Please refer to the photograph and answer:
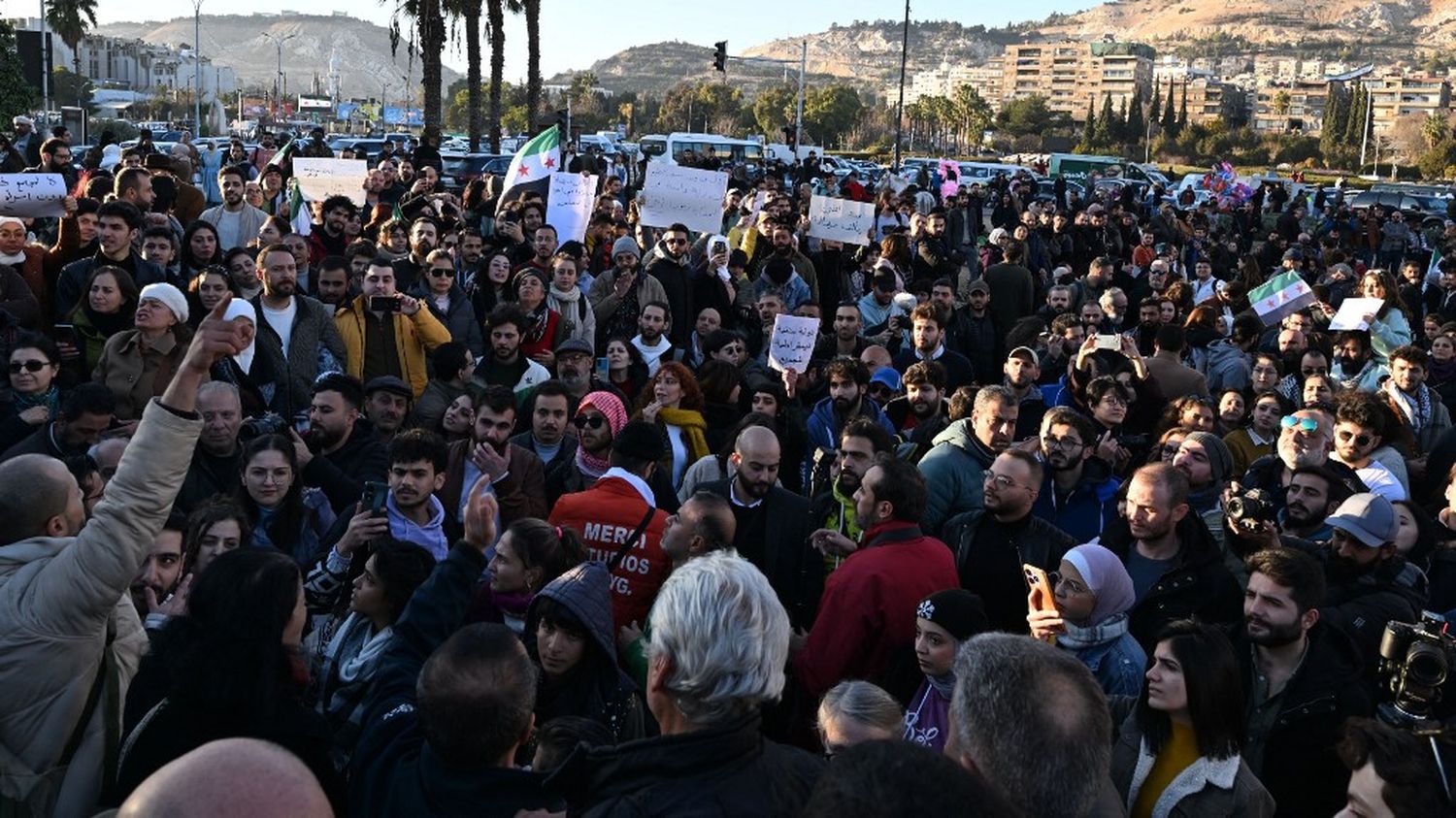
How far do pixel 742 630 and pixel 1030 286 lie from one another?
9.89 metres

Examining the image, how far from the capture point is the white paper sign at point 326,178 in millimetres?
12062

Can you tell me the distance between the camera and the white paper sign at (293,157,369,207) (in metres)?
12.1

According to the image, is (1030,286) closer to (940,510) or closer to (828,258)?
(828,258)

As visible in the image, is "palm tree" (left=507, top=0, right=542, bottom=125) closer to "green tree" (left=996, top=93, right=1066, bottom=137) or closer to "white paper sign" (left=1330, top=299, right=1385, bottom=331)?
"white paper sign" (left=1330, top=299, right=1385, bottom=331)

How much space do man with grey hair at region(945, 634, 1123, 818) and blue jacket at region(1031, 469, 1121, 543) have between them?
3.47 m

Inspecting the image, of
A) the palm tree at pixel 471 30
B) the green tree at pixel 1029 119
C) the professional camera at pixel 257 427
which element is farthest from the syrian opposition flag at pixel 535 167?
the green tree at pixel 1029 119

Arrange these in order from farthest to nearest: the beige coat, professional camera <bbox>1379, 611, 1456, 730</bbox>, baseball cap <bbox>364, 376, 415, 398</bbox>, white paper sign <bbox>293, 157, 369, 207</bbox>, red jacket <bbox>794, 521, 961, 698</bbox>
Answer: white paper sign <bbox>293, 157, 369, 207</bbox>
baseball cap <bbox>364, 376, 415, 398</bbox>
red jacket <bbox>794, 521, 961, 698</bbox>
professional camera <bbox>1379, 611, 1456, 730</bbox>
the beige coat

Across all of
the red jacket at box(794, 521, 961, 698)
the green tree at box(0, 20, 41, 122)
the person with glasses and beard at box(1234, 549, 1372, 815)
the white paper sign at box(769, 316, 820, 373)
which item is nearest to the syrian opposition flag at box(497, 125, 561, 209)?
the white paper sign at box(769, 316, 820, 373)

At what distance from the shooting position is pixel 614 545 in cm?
495

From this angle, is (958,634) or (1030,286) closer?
(958,634)

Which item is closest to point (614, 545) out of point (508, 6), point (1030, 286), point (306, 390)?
point (306, 390)

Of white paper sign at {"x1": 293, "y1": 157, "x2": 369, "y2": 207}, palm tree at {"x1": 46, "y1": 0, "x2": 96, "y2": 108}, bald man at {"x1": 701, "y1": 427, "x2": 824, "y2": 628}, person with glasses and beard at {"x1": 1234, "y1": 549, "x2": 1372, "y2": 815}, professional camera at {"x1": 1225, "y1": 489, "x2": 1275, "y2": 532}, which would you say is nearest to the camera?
person with glasses and beard at {"x1": 1234, "y1": 549, "x2": 1372, "y2": 815}

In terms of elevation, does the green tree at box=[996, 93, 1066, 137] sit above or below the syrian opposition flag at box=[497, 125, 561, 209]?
above

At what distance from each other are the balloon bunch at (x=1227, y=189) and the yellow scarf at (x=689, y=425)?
84.0ft
